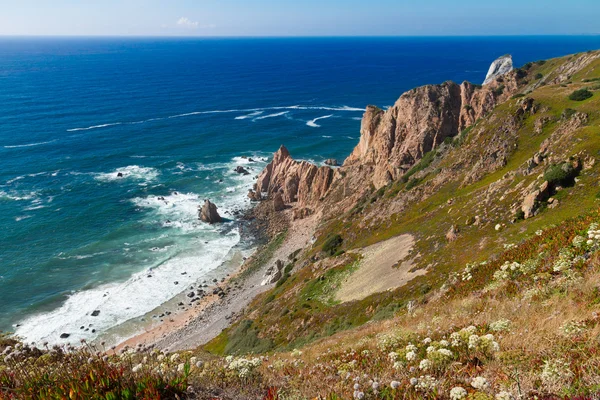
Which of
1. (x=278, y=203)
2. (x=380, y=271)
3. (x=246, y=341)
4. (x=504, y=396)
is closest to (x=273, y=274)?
(x=246, y=341)

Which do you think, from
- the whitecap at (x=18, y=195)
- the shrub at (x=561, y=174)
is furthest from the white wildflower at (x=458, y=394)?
the whitecap at (x=18, y=195)

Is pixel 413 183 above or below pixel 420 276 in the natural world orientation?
above

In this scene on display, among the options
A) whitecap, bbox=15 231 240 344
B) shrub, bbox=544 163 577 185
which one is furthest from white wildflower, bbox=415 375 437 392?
whitecap, bbox=15 231 240 344

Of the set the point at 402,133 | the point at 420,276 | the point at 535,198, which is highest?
the point at 402,133

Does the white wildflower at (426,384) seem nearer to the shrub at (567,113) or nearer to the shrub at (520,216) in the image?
the shrub at (520,216)

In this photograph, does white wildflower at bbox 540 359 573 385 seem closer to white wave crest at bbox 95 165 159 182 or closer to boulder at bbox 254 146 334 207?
boulder at bbox 254 146 334 207

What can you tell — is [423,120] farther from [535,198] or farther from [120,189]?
[120,189]

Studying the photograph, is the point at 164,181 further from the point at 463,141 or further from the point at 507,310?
the point at 507,310

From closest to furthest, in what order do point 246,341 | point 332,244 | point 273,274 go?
point 246,341, point 332,244, point 273,274
